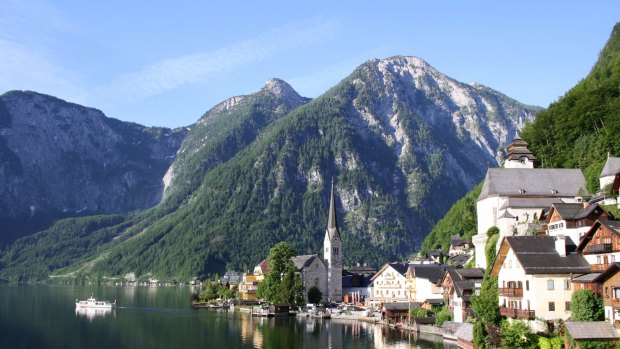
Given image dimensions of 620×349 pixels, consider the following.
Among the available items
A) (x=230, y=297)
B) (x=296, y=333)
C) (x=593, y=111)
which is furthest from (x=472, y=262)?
(x=230, y=297)

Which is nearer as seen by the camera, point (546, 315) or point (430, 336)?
point (546, 315)

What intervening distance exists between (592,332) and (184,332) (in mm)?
62941

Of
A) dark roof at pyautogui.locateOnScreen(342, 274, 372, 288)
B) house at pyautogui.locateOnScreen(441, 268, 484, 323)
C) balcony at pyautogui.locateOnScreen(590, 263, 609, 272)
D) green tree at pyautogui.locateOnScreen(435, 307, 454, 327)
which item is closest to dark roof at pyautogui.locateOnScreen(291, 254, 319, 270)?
dark roof at pyautogui.locateOnScreen(342, 274, 372, 288)

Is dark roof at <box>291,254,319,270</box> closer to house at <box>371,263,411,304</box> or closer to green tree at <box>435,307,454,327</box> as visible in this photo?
house at <box>371,263,411,304</box>

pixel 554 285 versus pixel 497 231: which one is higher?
pixel 497 231

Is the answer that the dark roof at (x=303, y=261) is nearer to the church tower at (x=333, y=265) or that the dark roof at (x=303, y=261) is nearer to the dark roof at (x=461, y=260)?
the church tower at (x=333, y=265)

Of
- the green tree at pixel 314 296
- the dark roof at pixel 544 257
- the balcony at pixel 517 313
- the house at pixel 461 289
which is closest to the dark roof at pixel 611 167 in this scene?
the house at pixel 461 289

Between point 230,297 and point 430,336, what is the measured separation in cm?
8592

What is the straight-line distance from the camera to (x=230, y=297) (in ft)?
554

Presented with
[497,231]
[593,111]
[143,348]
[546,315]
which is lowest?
[143,348]

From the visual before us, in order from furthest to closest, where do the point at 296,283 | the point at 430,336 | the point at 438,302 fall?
the point at 296,283 < the point at 438,302 < the point at 430,336

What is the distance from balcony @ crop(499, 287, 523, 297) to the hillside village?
0.11 meters

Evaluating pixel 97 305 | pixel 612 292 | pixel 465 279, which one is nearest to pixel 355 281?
pixel 97 305

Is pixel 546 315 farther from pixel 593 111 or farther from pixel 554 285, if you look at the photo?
pixel 593 111
